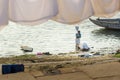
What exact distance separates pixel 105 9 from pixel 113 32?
719 inches

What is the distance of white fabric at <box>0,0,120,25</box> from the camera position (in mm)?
1814

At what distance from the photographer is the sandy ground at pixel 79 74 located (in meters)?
1.81

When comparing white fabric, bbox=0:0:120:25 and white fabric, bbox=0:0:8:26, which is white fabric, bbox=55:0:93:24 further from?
white fabric, bbox=0:0:8:26

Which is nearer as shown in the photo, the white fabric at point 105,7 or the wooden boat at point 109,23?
the white fabric at point 105,7

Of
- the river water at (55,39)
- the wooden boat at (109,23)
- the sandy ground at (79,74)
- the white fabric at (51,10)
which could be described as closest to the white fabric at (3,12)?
the white fabric at (51,10)

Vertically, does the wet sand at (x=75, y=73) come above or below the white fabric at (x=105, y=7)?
below

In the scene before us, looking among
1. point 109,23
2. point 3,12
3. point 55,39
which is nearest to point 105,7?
point 3,12

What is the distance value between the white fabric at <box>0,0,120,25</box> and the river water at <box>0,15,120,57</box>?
10.9 meters

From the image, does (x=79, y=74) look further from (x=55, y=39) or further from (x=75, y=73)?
(x=55, y=39)

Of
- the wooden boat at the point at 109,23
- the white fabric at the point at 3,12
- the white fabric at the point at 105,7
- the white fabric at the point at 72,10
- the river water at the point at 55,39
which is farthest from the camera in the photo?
the wooden boat at the point at 109,23

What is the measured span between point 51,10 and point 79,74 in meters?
0.46

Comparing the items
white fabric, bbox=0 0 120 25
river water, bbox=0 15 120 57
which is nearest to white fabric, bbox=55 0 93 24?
white fabric, bbox=0 0 120 25

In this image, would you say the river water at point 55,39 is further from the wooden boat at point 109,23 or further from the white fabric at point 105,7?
the white fabric at point 105,7

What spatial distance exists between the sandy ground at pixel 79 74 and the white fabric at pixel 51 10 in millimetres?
334
